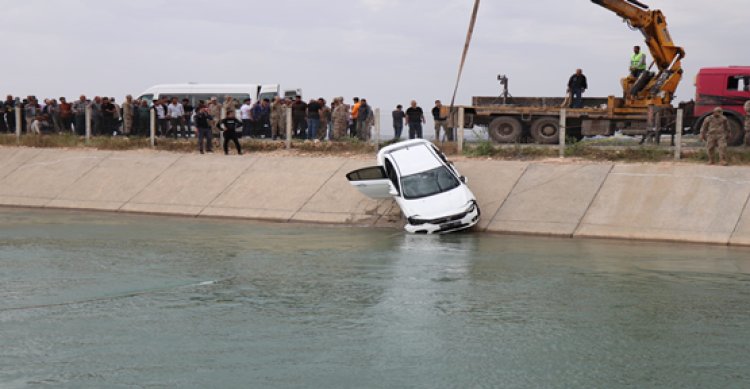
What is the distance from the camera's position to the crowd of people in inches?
1251

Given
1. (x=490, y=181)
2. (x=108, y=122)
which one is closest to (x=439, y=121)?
(x=490, y=181)

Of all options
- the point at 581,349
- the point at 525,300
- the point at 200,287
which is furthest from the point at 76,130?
the point at 581,349

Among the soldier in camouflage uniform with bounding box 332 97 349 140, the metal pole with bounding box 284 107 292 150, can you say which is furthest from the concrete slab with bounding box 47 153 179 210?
the soldier in camouflage uniform with bounding box 332 97 349 140

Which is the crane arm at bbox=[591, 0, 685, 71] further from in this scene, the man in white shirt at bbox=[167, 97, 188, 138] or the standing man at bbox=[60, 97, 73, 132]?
the standing man at bbox=[60, 97, 73, 132]

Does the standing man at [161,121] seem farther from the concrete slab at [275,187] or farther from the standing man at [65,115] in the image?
the concrete slab at [275,187]

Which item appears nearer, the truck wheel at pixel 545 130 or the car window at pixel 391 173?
the car window at pixel 391 173

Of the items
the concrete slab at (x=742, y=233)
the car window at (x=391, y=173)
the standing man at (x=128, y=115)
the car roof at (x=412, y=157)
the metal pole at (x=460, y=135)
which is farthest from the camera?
the standing man at (x=128, y=115)

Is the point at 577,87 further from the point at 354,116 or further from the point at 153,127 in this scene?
the point at 153,127

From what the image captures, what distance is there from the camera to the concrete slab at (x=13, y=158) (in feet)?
110

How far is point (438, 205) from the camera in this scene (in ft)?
75.0

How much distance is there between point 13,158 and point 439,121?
45.3 ft

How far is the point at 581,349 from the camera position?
13.0 metres

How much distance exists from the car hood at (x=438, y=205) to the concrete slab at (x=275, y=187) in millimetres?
4702

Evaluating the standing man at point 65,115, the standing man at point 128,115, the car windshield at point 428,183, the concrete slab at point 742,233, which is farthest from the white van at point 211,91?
the concrete slab at point 742,233
